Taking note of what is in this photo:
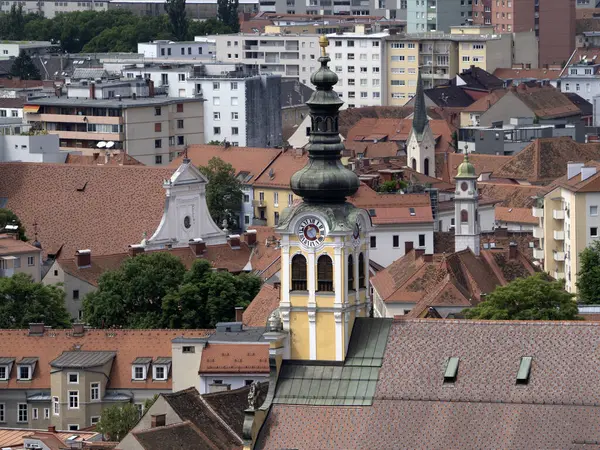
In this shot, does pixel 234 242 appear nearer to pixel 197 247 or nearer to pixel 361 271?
pixel 197 247

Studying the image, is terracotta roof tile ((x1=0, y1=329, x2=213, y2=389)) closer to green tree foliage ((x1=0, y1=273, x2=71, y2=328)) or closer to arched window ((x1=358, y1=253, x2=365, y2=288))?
green tree foliage ((x1=0, y1=273, x2=71, y2=328))

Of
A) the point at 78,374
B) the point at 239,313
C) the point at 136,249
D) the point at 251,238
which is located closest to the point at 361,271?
the point at 78,374

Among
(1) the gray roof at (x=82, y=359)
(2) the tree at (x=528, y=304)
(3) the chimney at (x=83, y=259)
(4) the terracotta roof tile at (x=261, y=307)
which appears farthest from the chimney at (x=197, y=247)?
(2) the tree at (x=528, y=304)

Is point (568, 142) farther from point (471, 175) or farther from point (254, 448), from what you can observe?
point (254, 448)

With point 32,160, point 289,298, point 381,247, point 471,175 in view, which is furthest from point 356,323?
point 32,160

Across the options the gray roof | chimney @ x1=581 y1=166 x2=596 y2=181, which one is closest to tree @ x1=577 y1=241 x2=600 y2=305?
chimney @ x1=581 y1=166 x2=596 y2=181

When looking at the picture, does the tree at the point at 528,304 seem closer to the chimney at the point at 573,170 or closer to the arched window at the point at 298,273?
the arched window at the point at 298,273
